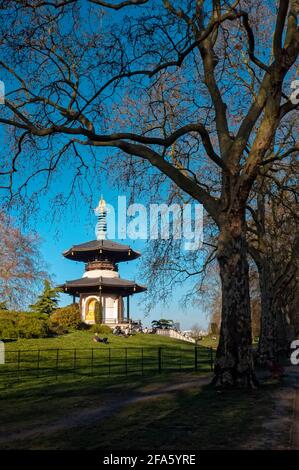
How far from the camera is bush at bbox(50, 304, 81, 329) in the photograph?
169 ft

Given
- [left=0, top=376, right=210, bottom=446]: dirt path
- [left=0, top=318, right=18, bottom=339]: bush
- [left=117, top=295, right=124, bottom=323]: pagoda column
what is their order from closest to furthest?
[left=0, top=376, right=210, bottom=446]: dirt path
[left=0, top=318, right=18, bottom=339]: bush
[left=117, top=295, right=124, bottom=323]: pagoda column

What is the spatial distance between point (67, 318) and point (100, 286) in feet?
40.0

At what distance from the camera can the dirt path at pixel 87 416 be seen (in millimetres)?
8117

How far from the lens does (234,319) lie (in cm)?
1315

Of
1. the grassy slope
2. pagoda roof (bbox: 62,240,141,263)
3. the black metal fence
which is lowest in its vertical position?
the black metal fence

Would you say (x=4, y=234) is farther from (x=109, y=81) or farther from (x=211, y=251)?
(x=109, y=81)

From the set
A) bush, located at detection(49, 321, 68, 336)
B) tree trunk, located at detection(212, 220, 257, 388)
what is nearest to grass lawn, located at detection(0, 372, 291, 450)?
tree trunk, located at detection(212, 220, 257, 388)

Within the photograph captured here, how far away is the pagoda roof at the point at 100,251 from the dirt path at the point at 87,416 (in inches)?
2123

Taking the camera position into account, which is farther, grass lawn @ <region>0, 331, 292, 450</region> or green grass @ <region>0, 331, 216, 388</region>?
green grass @ <region>0, 331, 216, 388</region>

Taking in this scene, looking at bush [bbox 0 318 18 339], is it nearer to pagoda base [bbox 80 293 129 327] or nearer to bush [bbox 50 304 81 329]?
bush [bbox 50 304 81 329]

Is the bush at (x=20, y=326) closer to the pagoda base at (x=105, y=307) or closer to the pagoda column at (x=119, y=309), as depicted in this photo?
the pagoda base at (x=105, y=307)

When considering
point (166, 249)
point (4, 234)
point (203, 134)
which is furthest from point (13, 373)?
point (4, 234)

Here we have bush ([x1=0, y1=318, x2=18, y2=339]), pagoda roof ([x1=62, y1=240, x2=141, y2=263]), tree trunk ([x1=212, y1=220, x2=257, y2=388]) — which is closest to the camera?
tree trunk ([x1=212, y1=220, x2=257, y2=388])
